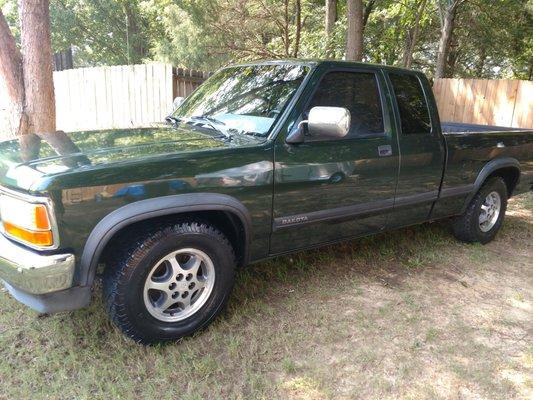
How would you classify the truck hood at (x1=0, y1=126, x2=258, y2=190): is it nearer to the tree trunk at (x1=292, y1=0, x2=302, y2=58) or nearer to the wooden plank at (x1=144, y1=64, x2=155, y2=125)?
the wooden plank at (x1=144, y1=64, x2=155, y2=125)

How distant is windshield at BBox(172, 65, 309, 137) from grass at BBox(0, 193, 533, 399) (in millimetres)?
1314

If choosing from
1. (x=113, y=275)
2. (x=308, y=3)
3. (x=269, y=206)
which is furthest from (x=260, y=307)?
(x=308, y=3)

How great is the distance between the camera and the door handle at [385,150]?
3667 mm

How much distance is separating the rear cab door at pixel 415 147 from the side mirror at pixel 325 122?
1.01 metres

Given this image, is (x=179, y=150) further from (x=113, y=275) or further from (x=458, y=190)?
(x=458, y=190)

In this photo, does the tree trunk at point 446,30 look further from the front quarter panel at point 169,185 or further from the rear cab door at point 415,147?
the front quarter panel at point 169,185

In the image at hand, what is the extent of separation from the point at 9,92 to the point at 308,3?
11.6 m

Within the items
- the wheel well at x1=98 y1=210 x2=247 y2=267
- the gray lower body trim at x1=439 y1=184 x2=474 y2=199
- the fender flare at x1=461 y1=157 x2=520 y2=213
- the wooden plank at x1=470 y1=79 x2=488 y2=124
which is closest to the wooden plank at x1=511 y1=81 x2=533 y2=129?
the wooden plank at x1=470 y1=79 x2=488 y2=124

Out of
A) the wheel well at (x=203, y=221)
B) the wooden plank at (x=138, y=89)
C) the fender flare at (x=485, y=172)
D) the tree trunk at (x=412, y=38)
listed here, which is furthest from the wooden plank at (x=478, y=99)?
the wheel well at (x=203, y=221)

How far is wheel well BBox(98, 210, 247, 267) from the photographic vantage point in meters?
2.74

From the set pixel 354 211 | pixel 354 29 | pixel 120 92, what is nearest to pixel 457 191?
pixel 354 211

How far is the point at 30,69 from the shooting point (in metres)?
5.30

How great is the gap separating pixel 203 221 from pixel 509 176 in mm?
3885

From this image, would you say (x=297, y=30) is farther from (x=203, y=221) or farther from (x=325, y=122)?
(x=203, y=221)
